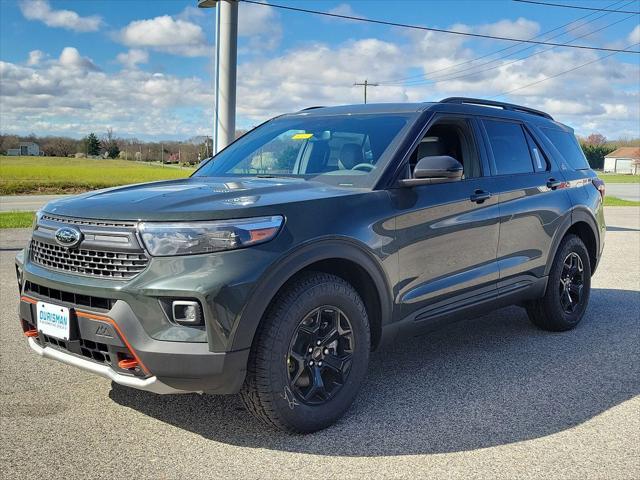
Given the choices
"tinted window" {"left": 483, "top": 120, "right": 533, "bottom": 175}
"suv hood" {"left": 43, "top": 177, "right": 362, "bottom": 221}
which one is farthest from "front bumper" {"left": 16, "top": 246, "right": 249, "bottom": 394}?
"tinted window" {"left": 483, "top": 120, "right": 533, "bottom": 175}

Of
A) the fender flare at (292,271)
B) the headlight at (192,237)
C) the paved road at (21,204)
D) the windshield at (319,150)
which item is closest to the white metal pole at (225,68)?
the windshield at (319,150)

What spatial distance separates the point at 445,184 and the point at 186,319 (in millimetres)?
2073

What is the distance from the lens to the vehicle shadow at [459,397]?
11.4 feet

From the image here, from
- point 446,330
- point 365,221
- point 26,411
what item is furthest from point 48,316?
point 446,330

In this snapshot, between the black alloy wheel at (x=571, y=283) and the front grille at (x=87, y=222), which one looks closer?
the front grille at (x=87, y=222)

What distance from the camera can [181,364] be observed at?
9.91ft

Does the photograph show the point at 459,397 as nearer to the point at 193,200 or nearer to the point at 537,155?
the point at 193,200

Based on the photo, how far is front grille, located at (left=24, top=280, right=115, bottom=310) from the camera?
3138 millimetres

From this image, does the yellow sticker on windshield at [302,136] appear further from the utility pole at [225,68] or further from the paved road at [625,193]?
the paved road at [625,193]

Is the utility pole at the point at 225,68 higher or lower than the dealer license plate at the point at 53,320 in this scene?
higher

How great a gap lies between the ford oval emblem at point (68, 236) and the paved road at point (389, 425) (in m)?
1.03

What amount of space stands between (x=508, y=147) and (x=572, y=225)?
1125 mm

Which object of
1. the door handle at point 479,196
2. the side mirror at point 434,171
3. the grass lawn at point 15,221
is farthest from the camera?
the grass lawn at point 15,221

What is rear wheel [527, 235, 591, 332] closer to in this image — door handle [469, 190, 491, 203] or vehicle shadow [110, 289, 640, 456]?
vehicle shadow [110, 289, 640, 456]
